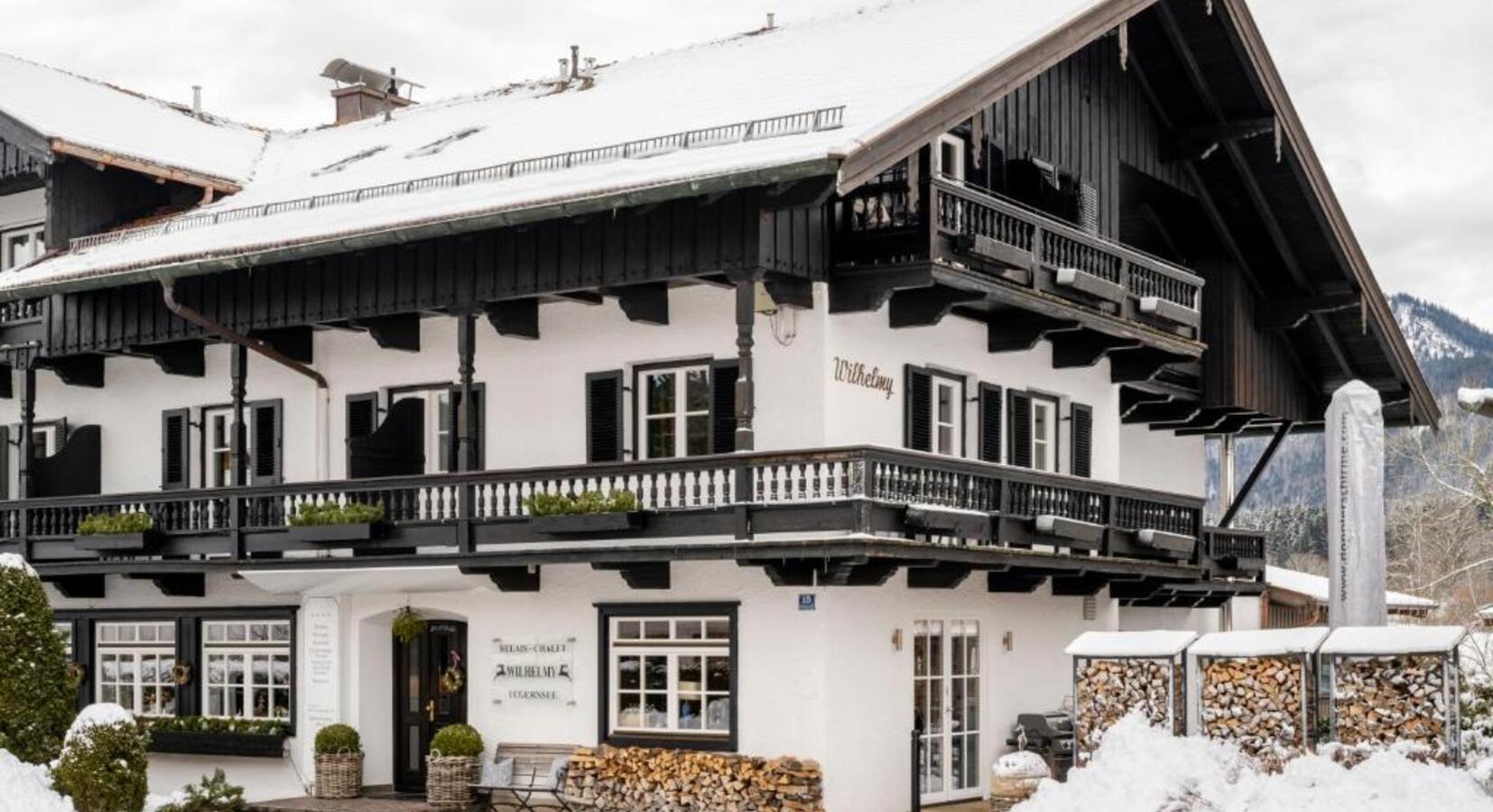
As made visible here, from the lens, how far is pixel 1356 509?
21.5m

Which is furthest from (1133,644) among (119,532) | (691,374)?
(119,532)

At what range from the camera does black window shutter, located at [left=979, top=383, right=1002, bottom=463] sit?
88.1 ft

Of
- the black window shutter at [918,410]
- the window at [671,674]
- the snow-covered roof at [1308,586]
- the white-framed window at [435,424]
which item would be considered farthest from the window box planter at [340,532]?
the snow-covered roof at [1308,586]

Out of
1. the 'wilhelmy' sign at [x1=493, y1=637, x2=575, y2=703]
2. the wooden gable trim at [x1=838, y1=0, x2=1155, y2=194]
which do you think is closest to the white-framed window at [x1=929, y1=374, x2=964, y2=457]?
the wooden gable trim at [x1=838, y1=0, x2=1155, y2=194]

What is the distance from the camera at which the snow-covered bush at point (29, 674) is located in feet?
83.1

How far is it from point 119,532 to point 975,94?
42.1ft

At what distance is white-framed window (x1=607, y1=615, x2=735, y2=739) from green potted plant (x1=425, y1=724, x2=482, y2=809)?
6.11ft

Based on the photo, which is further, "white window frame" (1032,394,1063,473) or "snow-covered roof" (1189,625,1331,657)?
"white window frame" (1032,394,1063,473)

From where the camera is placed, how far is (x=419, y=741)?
27.7 m

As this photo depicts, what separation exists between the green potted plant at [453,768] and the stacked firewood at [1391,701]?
11.2 metres

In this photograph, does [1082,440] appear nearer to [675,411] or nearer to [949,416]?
[949,416]

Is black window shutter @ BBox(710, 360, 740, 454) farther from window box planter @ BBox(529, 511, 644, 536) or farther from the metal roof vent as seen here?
the metal roof vent

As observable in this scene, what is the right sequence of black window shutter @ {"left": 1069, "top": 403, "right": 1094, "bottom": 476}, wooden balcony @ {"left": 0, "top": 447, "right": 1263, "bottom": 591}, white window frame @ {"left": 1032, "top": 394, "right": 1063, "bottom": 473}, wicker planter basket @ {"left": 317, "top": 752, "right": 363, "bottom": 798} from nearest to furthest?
wooden balcony @ {"left": 0, "top": 447, "right": 1263, "bottom": 591}, wicker planter basket @ {"left": 317, "top": 752, "right": 363, "bottom": 798}, white window frame @ {"left": 1032, "top": 394, "right": 1063, "bottom": 473}, black window shutter @ {"left": 1069, "top": 403, "right": 1094, "bottom": 476}

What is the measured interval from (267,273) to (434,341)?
229 centimetres
